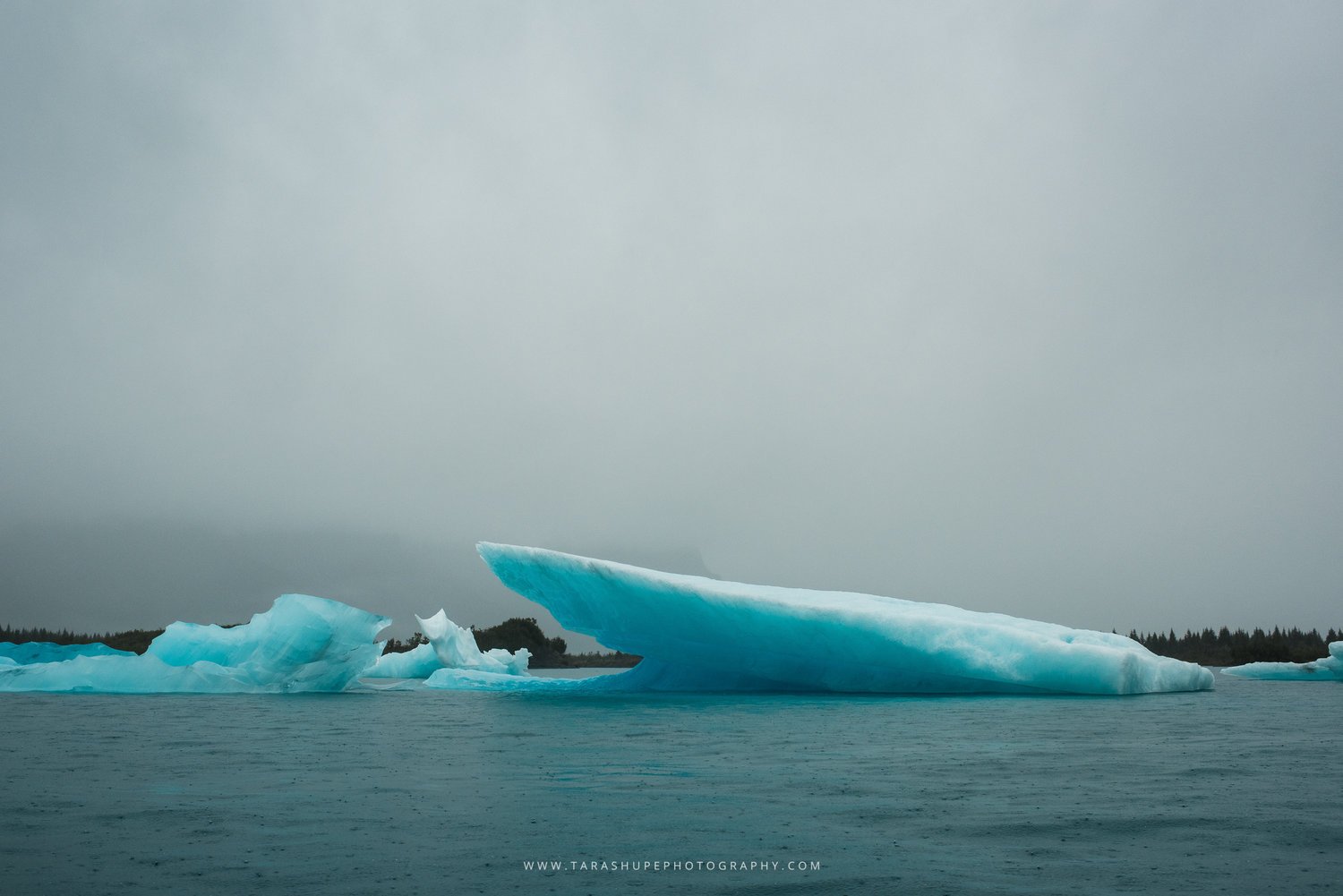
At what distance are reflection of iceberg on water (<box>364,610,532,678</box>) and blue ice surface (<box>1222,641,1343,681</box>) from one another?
55.8 feet

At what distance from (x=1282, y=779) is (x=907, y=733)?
8.99 feet

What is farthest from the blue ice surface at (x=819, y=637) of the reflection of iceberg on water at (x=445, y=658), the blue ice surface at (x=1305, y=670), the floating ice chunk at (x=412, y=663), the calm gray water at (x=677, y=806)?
the floating ice chunk at (x=412, y=663)

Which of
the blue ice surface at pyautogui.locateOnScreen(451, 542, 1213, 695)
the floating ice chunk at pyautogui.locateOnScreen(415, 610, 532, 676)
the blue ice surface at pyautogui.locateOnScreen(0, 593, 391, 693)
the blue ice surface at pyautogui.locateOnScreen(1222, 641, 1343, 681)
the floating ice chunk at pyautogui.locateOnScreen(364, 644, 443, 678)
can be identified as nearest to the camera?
the blue ice surface at pyautogui.locateOnScreen(451, 542, 1213, 695)

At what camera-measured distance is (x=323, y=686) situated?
1556 cm

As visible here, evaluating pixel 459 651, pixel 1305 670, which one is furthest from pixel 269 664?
pixel 1305 670

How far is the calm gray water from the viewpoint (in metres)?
3.32

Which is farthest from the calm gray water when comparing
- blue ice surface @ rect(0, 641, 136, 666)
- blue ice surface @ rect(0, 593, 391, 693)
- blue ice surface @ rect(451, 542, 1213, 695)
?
blue ice surface @ rect(0, 641, 136, 666)

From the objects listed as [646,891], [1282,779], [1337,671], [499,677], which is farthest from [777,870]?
[1337,671]

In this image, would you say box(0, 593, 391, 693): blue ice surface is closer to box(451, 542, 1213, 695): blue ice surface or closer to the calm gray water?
box(451, 542, 1213, 695): blue ice surface

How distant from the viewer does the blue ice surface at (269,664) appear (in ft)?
45.3

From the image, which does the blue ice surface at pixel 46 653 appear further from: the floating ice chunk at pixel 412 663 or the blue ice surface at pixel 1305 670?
the blue ice surface at pixel 1305 670

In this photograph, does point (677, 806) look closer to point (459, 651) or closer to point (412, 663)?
point (459, 651)

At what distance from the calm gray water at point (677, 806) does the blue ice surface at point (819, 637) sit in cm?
300

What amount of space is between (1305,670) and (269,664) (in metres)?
20.8
